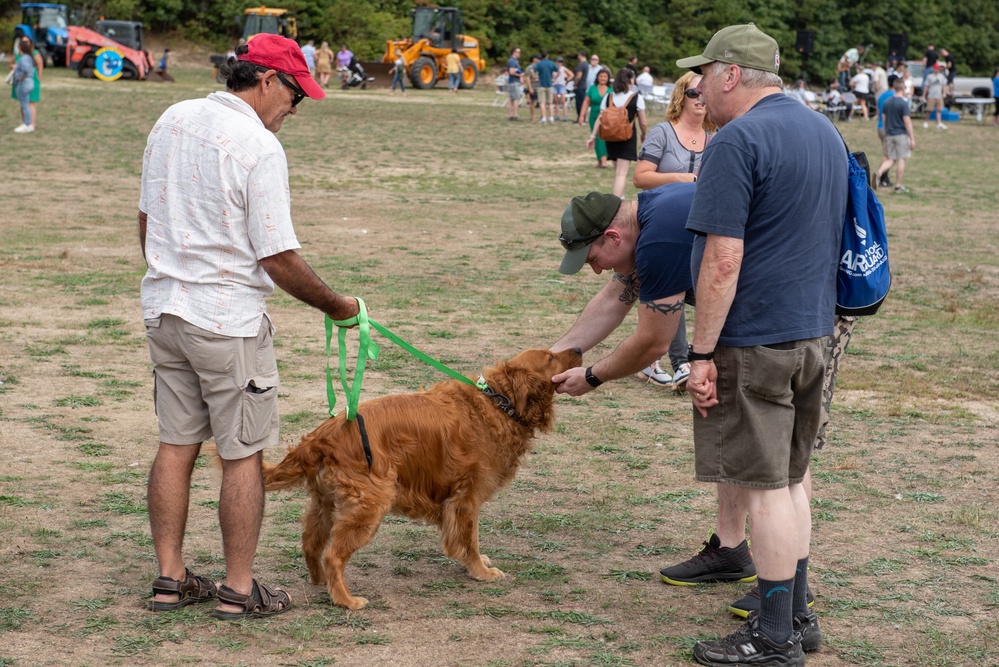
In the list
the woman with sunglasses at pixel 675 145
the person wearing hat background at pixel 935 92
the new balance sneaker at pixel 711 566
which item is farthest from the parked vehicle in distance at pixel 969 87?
the new balance sneaker at pixel 711 566

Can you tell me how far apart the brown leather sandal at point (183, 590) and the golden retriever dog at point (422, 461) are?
41 centimetres

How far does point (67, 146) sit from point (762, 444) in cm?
1852

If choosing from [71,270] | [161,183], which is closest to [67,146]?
[71,270]

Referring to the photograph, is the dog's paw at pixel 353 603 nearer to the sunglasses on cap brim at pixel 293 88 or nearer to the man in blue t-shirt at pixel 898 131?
the sunglasses on cap brim at pixel 293 88

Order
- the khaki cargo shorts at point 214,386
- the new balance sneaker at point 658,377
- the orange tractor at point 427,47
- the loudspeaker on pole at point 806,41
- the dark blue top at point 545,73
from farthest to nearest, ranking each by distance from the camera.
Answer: the loudspeaker on pole at point 806,41 < the orange tractor at point 427,47 < the dark blue top at point 545,73 < the new balance sneaker at point 658,377 < the khaki cargo shorts at point 214,386

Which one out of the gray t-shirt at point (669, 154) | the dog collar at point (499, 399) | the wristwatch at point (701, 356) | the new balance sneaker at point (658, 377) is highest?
the gray t-shirt at point (669, 154)

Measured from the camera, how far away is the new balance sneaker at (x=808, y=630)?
3.72 metres

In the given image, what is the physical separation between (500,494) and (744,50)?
2.66m

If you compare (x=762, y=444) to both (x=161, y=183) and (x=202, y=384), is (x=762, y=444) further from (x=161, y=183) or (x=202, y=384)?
(x=161, y=183)

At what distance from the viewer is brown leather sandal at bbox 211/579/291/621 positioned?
3848mm

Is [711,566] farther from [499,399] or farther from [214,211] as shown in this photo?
[214,211]

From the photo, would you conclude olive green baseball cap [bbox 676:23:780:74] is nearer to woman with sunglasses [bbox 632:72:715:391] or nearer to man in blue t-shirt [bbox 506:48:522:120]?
woman with sunglasses [bbox 632:72:715:391]

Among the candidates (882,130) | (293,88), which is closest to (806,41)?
(882,130)

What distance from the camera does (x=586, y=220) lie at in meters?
3.90
